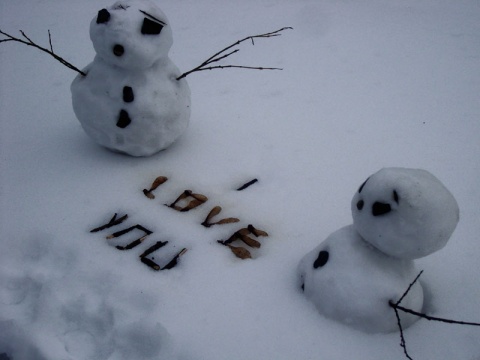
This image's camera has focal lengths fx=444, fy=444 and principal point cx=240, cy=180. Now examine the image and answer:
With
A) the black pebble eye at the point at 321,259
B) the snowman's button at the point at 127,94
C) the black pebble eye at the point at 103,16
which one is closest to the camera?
the black pebble eye at the point at 321,259

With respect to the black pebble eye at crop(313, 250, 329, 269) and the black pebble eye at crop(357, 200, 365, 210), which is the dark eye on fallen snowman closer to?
the black pebble eye at crop(357, 200, 365, 210)

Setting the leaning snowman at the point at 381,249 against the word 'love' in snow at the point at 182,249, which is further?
the word 'love' in snow at the point at 182,249

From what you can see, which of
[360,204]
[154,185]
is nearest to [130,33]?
[154,185]

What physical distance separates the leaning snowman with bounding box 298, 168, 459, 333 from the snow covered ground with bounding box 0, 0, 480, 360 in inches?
5.2

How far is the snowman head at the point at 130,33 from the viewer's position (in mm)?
2590

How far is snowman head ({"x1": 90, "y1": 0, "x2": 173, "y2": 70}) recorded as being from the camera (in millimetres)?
2590

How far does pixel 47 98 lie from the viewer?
Answer: 3.89m

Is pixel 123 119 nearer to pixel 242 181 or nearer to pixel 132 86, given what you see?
pixel 132 86

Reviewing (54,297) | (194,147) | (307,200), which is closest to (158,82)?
(194,147)

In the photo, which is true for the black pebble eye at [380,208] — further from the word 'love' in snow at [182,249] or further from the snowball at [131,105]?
the snowball at [131,105]

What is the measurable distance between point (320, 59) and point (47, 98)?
103 inches

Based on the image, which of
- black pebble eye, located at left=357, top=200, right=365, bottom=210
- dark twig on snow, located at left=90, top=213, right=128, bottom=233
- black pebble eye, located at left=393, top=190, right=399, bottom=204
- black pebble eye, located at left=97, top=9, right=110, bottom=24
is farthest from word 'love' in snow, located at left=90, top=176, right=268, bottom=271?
black pebble eye, located at left=97, top=9, right=110, bottom=24

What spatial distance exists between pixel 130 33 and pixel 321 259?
1.67 meters

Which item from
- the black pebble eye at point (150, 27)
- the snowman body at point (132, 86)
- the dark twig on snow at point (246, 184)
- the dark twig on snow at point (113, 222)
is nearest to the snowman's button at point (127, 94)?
the snowman body at point (132, 86)
